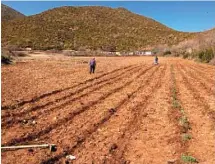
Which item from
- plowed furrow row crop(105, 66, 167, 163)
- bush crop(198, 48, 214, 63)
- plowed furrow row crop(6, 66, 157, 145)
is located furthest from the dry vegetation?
plowed furrow row crop(6, 66, 157, 145)

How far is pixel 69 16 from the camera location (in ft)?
317

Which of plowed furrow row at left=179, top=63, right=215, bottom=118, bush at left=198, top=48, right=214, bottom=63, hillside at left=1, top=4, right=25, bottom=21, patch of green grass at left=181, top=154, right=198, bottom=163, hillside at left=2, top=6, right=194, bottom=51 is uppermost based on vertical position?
hillside at left=1, top=4, right=25, bottom=21

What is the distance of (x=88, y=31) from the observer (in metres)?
90.9

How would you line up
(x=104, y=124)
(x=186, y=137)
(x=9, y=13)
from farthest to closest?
1. (x=9, y=13)
2. (x=104, y=124)
3. (x=186, y=137)

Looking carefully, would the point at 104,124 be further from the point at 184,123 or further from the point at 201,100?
the point at 201,100

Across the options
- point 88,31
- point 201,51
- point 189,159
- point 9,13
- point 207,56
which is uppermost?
point 9,13

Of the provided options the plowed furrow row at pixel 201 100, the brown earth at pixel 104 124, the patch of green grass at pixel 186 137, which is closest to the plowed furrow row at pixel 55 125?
the brown earth at pixel 104 124

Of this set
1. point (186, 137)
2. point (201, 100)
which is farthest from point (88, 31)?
point (186, 137)

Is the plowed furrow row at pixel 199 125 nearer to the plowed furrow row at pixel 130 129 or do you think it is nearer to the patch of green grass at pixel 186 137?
the patch of green grass at pixel 186 137

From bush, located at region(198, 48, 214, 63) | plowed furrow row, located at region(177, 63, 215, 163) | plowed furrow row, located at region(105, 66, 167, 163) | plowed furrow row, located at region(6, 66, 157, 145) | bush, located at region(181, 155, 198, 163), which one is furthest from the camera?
bush, located at region(198, 48, 214, 63)

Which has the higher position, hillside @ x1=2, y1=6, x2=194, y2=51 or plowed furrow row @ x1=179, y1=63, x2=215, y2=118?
hillside @ x1=2, y1=6, x2=194, y2=51

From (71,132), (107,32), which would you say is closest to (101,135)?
(71,132)

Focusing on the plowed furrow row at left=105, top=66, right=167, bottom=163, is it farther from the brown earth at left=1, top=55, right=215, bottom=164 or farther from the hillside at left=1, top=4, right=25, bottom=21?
the hillside at left=1, top=4, right=25, bottom=21

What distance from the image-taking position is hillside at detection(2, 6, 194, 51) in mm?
80500
